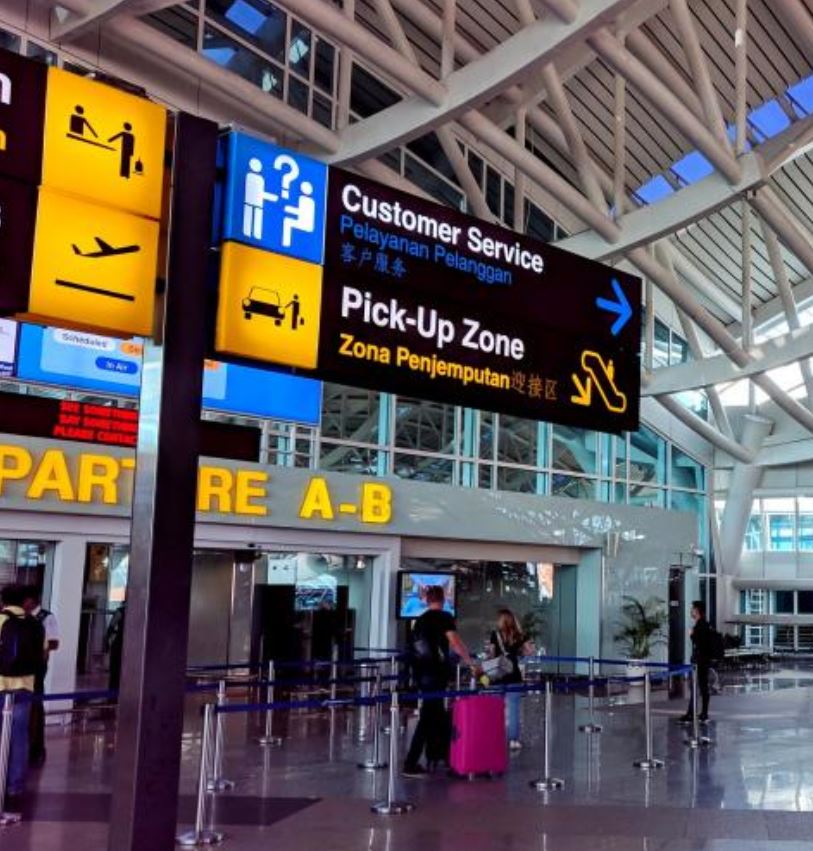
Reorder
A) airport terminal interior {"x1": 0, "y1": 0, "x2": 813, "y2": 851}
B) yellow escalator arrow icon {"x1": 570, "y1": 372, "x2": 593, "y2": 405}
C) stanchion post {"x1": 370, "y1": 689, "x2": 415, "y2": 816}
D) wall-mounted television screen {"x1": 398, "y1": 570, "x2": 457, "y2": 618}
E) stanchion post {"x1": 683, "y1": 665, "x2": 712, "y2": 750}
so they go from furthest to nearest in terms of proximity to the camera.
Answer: wall-mounted television screen {"x1": 398, "y1": 570, "x2": 457, "y2": 618} → stanchion post {"x1": 683, "y1": 665, "x2": 712, "y2": 750} → stanchion post {"x1": 370, "y1": 689, "x2": 415, "y2": 816} → yellow escalator arrow icon {"x1": 570, "y1": 372, "x2": 593, "y2": 405} → airport terminal interior {"x1": 0, "y1": 0, "x2": 813, "y2": 851}

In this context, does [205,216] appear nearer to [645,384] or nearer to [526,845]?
[526,845]

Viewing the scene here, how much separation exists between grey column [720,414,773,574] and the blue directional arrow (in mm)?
24967

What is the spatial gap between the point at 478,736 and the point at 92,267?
6843 millimetres

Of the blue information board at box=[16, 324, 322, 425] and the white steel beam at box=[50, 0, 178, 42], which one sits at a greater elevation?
the white steel beam at box=[50, 0, 178, 42]

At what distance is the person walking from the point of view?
12047 mm

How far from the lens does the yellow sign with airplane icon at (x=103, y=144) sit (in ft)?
13.8

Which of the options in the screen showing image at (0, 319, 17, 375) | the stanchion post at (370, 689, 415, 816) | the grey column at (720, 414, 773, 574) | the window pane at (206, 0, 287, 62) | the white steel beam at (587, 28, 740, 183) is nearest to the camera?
the stanchion post at (370, 689, 415, 816)

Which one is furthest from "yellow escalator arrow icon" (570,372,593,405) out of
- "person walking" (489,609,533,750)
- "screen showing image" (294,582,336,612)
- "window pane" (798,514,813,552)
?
"window pane" (798,514,813,552)

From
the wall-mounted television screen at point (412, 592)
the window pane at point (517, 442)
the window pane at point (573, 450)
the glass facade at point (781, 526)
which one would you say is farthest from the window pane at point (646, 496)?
the wall-mounted television screen at point (412, 592)

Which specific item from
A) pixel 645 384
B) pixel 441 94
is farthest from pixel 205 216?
pixel 645 384

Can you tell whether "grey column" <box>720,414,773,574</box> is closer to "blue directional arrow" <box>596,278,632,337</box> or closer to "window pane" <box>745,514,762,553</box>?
"window pane" <box>745,514,762,553</box>

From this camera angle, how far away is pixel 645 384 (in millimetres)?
24719

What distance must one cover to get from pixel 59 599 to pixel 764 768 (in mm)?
9241

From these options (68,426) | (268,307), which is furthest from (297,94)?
(268,307)
